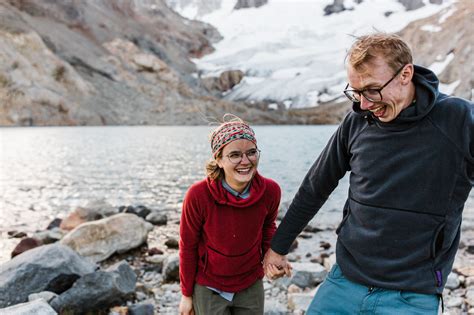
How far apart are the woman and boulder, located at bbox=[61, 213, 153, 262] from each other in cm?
690

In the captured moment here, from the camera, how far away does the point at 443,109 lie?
265 centimetres

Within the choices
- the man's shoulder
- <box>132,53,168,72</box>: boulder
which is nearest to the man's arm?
the man's shoulder

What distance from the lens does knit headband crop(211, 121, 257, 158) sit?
3.50 metres

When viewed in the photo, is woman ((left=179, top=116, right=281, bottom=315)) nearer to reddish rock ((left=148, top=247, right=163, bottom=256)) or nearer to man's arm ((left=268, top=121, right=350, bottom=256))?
man's arm ((left=268, top=121, right=350, bottom=256))

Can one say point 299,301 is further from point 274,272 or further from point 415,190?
point 415,190

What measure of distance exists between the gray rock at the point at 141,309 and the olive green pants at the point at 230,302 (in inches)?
110

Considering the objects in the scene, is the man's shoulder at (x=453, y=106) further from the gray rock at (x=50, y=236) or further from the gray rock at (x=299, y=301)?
the gray rock at (x=50, y=236)

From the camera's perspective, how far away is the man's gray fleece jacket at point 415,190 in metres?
2.62

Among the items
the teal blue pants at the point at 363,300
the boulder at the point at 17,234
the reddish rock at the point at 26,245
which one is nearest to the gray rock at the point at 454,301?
the teal blue pants at the point at 363,300

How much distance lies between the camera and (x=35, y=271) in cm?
651

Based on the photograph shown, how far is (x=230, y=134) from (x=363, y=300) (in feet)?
4.89

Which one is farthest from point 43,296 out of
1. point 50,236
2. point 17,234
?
point 17,234

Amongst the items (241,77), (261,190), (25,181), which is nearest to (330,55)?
(241,77)

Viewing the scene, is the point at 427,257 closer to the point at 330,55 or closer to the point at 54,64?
the point at 54,64
